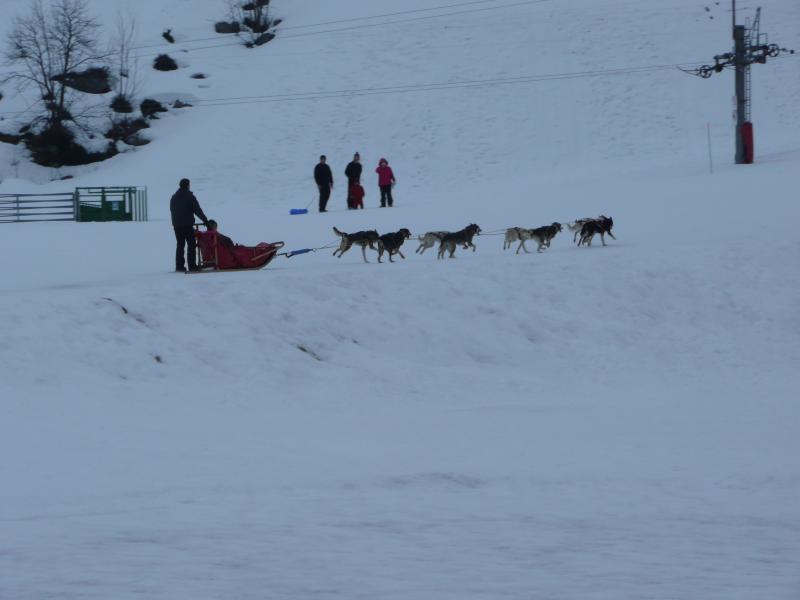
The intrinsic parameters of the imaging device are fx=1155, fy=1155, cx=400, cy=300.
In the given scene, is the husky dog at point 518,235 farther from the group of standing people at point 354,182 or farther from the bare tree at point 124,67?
the bare tree at point 124,67

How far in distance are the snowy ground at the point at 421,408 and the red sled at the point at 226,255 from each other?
27.1 inches

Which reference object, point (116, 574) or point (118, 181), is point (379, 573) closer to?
point (116, 574)

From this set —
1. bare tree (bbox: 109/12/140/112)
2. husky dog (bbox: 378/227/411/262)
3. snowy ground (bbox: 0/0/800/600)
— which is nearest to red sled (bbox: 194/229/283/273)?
snowy ground (bbox: 0/0/800/600)

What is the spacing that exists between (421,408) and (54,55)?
130 feet

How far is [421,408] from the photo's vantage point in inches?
466

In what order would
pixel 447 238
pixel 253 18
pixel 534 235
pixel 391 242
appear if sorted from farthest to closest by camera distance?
pixel 253 18 < pixel 534 235 < pixel 447 238 < pixel 391 242

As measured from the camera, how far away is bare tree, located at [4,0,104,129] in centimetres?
4522

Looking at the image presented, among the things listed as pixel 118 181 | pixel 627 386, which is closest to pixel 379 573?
pixel 627 386

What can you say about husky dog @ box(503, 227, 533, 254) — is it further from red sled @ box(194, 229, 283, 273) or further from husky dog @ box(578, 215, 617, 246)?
red sled @ box(194, 229, 283, 273)

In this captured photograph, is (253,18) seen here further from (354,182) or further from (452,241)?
(452,241)

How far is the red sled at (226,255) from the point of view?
55.5 ft

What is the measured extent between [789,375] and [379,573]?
9.53 meters

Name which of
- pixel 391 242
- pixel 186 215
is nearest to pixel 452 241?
pixel 391 242

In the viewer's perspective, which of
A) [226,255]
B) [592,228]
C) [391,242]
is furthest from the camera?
[592,228]
